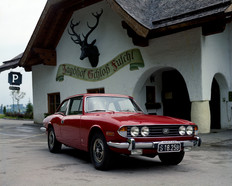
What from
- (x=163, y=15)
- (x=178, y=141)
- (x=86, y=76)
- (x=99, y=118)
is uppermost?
(x=163, y=15)

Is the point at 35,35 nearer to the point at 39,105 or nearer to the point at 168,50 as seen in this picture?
the point at 39,105

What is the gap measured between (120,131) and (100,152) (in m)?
0.77

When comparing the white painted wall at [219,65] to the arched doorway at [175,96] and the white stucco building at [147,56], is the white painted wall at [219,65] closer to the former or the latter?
the white stucco building at [147,56]

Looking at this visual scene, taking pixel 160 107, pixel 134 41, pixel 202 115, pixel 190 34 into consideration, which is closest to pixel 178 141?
pixel 202 115

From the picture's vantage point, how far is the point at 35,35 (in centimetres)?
1747

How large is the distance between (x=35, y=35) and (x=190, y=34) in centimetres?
945

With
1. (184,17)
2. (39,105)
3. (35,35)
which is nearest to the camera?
(184,17)

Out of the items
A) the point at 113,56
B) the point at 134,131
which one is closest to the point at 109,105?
the point at 134,131

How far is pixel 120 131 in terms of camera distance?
527cm

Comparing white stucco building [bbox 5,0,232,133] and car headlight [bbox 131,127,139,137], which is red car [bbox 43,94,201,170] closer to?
car headlight [bbox 131,127,139,137]

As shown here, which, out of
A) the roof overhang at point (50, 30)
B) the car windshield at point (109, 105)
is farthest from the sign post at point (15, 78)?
the car windshield at point (109, 105)

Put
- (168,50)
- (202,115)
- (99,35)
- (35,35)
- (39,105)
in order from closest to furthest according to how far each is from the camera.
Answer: (202,115) < (168,50) < (99,35) < (35,35) < (39,105)

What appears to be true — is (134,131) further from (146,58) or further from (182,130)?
(146,58)

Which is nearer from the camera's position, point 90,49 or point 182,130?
point 182,130
